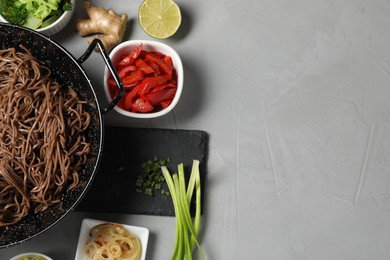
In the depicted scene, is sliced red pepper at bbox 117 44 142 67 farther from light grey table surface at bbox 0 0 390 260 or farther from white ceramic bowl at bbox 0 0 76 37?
white ceramic bowl at bbox 0 0 76 37

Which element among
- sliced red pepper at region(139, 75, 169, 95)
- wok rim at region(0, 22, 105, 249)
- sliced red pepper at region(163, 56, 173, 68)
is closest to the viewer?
wok rim at region(0, 22, 105, 249)

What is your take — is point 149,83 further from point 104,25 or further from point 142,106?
point 104,25

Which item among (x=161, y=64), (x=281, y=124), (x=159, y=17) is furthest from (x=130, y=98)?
(x=281, y=124)

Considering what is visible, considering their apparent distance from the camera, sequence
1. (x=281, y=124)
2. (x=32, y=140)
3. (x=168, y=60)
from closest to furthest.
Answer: (x=32, y=140)
(x=168, y=60)
(x=281, y=124)

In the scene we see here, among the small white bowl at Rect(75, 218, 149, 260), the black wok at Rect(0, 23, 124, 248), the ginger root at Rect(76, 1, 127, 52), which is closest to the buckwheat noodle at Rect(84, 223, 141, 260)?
the small white bowl at Rect(75, 218, 149, 260)

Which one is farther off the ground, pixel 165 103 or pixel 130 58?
pixel 130 58

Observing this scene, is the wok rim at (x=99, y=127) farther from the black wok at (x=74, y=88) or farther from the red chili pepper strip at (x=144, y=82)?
the red chili pepper strip at (x=144, y=82)
